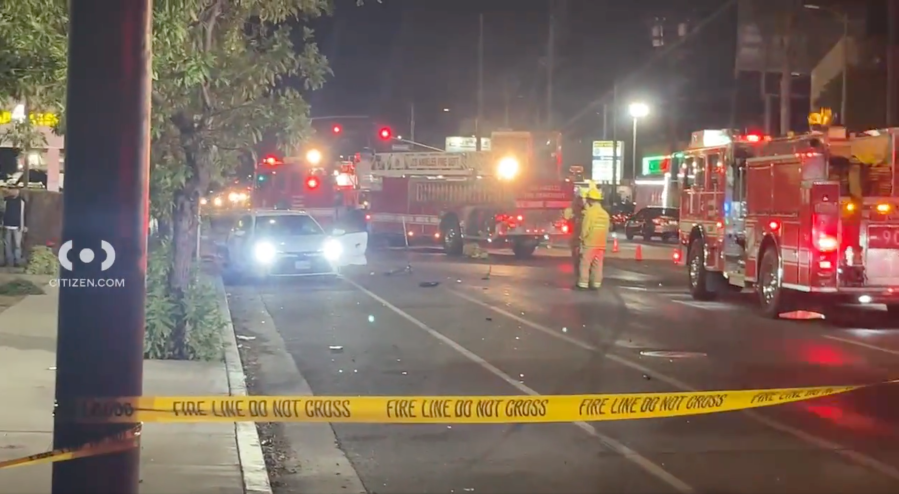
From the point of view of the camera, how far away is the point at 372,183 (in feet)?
117

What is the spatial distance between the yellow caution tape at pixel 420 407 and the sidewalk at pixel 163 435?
104 centimetres

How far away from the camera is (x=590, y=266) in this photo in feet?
69.6

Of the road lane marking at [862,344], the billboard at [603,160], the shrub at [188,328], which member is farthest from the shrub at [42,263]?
the billboard at [603,160]

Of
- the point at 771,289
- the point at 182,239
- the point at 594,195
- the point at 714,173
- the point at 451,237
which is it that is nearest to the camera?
the point at 182,239

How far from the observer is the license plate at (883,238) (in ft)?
51.9

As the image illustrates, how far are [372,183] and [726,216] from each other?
702 inches

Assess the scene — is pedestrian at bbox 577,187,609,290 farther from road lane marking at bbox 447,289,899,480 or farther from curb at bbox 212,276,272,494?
curb at bbox 212,276,272,494

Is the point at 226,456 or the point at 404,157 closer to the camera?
the point at 226,456

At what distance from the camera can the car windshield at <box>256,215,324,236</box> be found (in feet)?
75.3

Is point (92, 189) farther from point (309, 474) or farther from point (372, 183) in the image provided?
point (372, 183)

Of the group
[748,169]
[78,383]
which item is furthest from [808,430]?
[748,169]

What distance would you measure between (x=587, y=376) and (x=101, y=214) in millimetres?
8008

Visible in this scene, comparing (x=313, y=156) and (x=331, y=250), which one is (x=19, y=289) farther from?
(x=313, y=156)

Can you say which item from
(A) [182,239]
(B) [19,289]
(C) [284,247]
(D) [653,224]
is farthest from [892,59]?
(A) [182,239]
